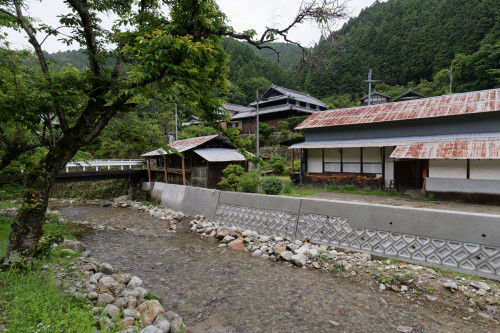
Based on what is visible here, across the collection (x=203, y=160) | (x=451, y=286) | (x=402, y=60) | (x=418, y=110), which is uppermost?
(x=402, y=60)

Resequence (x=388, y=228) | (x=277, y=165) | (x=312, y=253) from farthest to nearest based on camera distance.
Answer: (x=277, y=165) < (x=312, y=253) < (x=388, y=228)

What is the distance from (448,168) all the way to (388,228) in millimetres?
8184

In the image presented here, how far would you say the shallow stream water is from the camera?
13.1 ft

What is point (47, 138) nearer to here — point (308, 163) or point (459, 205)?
point (459, 205)

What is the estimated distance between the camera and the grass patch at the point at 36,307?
256 centimetres

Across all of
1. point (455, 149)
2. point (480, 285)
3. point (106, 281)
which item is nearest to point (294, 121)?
point (455, 149)

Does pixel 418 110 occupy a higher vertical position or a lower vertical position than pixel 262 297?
higher

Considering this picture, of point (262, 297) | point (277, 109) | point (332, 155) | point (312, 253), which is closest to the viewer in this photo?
point (262, 297)

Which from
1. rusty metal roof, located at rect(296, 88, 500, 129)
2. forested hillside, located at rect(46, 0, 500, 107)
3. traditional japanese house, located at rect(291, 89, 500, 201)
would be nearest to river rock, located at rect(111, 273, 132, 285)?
traditional japanese house, located at rect(291, 89, 500, 201)

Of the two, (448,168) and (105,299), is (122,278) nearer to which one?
(105,299)

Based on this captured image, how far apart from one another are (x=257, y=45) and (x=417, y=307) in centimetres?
564

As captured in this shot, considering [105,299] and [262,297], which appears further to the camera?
[262,297]

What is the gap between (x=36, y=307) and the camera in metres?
2.80

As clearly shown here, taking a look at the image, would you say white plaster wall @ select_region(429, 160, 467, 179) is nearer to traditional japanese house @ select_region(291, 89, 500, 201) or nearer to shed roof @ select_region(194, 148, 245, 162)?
traditional japanese house @ select_region(291, 89, 500, 201)
